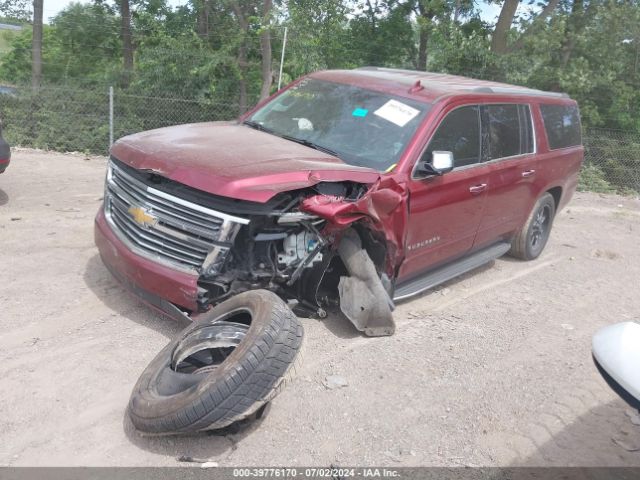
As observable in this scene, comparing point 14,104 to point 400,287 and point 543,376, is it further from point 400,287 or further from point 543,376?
point 543,376

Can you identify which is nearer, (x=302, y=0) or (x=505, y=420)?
(x=505, y=420)

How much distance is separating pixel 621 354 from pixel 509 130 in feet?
12.0

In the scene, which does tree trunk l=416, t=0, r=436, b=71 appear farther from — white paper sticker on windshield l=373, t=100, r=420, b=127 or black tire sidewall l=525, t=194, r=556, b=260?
white paper sticker on windshield l=373, t=100, r=420, b=127

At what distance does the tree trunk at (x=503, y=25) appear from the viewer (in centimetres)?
1521

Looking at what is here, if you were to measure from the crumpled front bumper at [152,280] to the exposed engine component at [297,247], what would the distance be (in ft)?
2.09

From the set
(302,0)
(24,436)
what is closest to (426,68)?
(302,0)

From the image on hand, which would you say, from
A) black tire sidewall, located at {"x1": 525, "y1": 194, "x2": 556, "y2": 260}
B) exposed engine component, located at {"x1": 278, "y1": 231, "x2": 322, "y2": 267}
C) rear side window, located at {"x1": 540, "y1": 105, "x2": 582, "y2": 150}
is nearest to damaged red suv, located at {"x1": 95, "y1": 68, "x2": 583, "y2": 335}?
exposed engine component, located at {"x1": 278, "y1": 231, "x2": 322, "y2": 267}

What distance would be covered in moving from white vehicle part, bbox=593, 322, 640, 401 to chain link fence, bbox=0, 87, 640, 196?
1031 cm

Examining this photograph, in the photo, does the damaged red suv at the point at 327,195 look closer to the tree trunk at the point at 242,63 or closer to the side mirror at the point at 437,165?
the side mirror at the point at 437,165

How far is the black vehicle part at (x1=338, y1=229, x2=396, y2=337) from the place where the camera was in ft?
14.9

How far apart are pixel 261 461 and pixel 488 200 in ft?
11.6

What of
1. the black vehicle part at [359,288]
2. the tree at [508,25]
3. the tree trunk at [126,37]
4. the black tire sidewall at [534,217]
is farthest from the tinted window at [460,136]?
the tree trunk at [126,37]

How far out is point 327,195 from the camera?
4203 mm

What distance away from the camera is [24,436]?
127 inches
